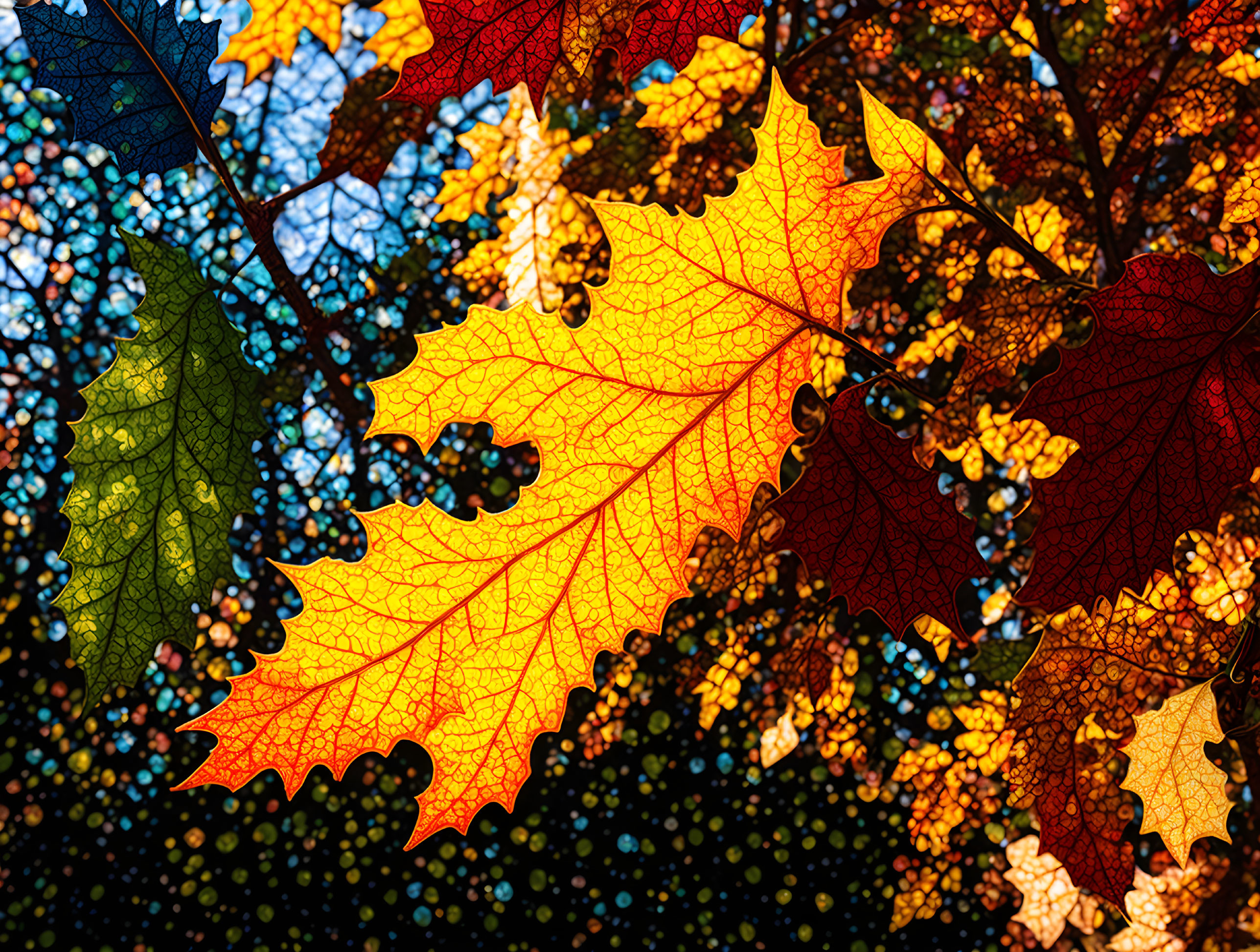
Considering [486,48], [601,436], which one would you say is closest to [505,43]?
[486,48]

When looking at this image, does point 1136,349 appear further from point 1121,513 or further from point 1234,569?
point 1234,569

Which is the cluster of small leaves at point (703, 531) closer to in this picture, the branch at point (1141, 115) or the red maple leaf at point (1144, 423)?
the branch at point (1141, 115)

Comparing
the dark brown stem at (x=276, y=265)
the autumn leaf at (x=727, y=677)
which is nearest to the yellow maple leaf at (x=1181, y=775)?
the autumn leaf at (x=727, y=677)

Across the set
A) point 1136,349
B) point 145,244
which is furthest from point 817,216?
point 145,244

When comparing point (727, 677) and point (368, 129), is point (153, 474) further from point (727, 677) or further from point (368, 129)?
point (727, 677)

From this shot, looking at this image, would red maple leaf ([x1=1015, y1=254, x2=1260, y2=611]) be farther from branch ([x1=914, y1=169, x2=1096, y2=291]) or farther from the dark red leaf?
the dark red leaf
